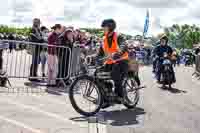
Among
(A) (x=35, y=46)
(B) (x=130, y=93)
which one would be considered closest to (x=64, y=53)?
(A) (x=35, y=46)

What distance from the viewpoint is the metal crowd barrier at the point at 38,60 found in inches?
519

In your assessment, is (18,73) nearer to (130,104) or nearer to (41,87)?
(41,87)

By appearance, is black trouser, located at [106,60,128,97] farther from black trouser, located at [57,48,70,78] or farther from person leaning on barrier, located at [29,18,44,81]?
person leaning on barrier, located at [29,18,44,81]

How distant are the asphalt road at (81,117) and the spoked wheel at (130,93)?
0.51 ft

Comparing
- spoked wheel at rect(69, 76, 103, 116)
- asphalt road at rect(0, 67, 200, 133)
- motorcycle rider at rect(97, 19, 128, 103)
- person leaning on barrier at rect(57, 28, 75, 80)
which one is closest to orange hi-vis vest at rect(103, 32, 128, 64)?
motorcycle rider at rect(97, 19, 128, 103)

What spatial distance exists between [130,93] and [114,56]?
3.45 feet

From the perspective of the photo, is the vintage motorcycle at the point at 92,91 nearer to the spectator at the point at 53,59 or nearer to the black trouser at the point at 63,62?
the spectator at the point at 53,59

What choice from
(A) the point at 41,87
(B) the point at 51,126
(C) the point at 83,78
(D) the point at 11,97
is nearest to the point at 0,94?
(D) the point at 11,97

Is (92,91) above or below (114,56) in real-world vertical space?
below

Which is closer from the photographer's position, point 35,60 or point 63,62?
point 63,62

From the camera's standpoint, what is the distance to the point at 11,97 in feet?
35.1

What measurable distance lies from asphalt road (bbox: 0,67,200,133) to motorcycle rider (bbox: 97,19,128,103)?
632mm

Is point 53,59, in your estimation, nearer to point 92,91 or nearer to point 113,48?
point 113,48

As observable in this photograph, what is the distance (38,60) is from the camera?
13.8 meters
